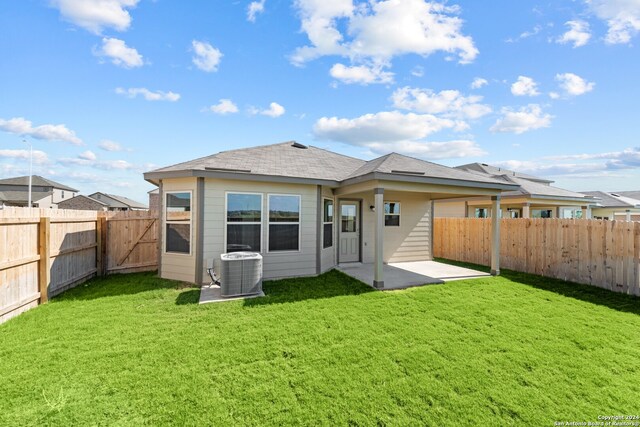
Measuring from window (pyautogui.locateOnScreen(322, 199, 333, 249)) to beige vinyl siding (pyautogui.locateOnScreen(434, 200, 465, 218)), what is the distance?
31.4 feet

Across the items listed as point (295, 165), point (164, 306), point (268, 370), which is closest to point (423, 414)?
point (268, 370)

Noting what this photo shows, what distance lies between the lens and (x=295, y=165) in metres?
8.52

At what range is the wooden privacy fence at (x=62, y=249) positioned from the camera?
4.71 m

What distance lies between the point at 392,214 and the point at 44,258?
972 centimetres

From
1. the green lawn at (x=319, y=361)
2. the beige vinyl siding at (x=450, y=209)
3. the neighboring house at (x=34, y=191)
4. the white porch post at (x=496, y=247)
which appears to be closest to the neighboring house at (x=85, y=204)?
the neighboring house at (x=34, y=191)

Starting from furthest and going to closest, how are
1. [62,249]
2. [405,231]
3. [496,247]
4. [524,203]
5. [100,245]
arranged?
[524,203]
[405,231]
[496,247]
[100,245]
[62,249]

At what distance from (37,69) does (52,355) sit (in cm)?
1068

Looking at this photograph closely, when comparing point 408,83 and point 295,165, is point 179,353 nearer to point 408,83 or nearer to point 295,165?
point 295,165

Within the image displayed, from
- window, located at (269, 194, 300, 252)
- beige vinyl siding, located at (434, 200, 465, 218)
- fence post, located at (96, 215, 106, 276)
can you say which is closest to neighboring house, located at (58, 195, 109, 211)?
fence post, located at (96, 215, 106, 276)

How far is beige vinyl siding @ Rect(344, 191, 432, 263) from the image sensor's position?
9781 mm

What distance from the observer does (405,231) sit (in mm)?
10406

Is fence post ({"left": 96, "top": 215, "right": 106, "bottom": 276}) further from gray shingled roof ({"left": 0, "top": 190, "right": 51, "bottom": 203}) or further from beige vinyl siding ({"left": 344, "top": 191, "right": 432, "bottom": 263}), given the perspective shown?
gray shingled roof ({"left": 0, "top": 190, "right": 51, "bottom": 203})

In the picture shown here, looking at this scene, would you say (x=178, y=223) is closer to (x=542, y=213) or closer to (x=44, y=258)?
Result: (x=44, y=258)

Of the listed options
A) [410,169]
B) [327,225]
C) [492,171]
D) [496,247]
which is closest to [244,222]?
[327,225]
